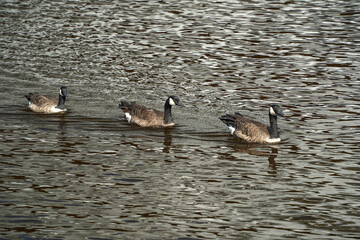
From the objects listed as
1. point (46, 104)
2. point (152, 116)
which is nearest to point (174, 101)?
point (152, 116)

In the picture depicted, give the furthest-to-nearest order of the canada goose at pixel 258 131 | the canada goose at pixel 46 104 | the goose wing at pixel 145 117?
the canada goose at pixel 46 104, the goose wing at pixel 145 117, the canada goose at pixel 258 131

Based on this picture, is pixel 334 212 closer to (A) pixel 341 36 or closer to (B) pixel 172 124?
(B) pixel 172 124

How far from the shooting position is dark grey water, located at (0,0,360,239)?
39.1ft

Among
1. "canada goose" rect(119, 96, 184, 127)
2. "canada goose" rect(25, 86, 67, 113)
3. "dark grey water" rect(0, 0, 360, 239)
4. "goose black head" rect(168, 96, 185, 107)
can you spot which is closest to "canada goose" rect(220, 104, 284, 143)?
"dark grey water" rect(0, 0, 360, 239)

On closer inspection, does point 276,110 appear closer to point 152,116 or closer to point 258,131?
point 258,131

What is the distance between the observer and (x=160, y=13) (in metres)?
37.7

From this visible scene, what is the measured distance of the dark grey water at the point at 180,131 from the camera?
1193cm

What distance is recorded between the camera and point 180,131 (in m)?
18.2

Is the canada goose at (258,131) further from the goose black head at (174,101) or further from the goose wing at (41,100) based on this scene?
the goose wing at (41,100)

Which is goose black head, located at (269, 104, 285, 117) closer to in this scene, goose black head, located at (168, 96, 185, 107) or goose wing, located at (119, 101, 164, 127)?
goose black head, located at (168, 96, 185, 107)

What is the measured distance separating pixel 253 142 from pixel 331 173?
3086 millimetres

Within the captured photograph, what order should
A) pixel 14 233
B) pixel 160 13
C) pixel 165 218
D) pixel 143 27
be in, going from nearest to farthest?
1. pixel 14 233
2. pixel 165 218
3. pixel 143 27
4. pixel 160 13

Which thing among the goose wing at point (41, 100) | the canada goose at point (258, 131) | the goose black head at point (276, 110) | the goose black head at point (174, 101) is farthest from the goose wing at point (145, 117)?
the goose black head at point (276, 110)

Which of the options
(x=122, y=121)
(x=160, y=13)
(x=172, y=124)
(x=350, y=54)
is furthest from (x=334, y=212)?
(x=160, y=13)
